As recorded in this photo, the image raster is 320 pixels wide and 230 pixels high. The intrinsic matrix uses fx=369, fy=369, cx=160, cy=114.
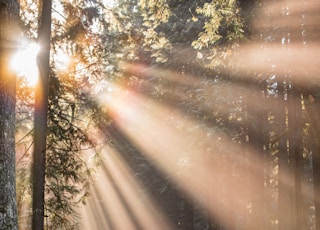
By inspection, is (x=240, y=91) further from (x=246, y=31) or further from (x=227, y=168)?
(x=227, y=168)

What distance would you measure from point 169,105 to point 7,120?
13817 millimetres

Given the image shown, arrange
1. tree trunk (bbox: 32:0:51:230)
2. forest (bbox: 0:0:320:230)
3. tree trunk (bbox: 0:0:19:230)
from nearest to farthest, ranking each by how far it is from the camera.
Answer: tree trunk (bbox: 0:0:19:230) → tree trunk (bbox: 32:0:51:230) → forest (bbox: 0:0:320:230)

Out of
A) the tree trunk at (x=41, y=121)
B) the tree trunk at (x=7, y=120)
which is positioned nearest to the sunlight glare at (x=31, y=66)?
the tree trunk at (x=41, y=121)

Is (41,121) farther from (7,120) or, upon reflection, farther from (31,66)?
(7,120)

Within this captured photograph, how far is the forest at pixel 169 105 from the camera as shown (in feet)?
25.1

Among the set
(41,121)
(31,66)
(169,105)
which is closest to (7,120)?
(41,121)

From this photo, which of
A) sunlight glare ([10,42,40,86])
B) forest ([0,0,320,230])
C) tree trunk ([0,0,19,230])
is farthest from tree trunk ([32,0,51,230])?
tree trunk ([0,0,19,230])

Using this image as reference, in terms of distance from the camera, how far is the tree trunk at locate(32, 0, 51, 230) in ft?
24.1

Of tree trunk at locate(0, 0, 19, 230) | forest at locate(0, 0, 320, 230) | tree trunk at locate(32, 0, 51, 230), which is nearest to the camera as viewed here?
tree trunk at locate(0, 0, 19, 230)

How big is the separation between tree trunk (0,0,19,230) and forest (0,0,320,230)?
18mm

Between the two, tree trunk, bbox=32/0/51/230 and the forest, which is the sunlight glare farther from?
tree trunk, bbox=32/0/51/230

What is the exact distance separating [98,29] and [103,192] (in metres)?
20.3

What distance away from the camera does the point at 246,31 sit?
38.3 feet

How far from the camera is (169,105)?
18938mm
